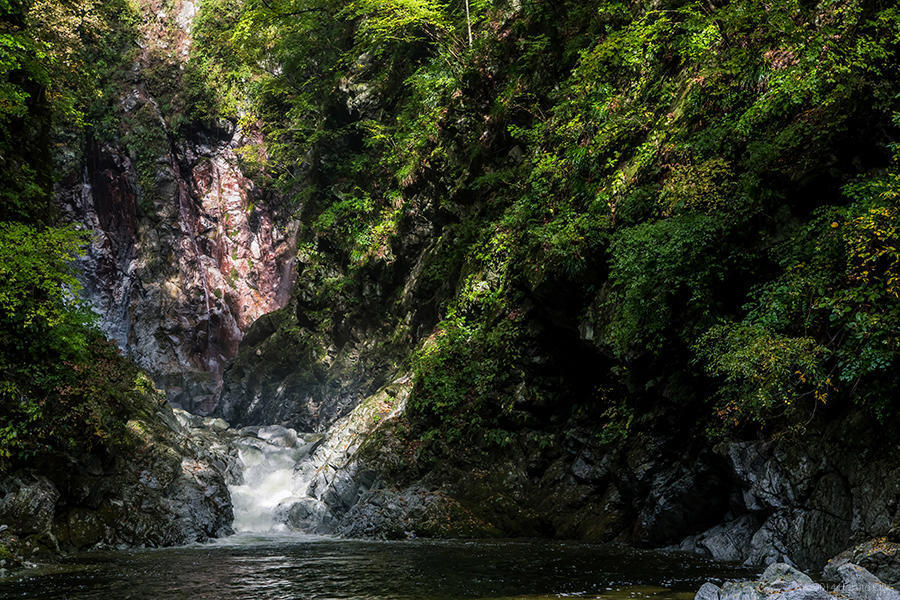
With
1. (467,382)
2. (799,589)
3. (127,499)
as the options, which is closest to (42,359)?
(127,499)

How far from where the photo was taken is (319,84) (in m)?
28.0

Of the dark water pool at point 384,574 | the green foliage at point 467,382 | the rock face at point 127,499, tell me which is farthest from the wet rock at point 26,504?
the green foliage at point 467,382

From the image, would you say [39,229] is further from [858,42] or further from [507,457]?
[858,42]

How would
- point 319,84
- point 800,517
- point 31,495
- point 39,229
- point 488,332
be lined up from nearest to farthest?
1. point 800,517
2. point 31,495
3. point 39,229
4. point 488,332
5. point 319,84

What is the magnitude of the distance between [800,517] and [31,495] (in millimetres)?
12913

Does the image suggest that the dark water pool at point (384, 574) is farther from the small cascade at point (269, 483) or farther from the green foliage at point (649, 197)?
the small cascade at point (269, 483)

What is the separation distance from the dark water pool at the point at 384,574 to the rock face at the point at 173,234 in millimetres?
24661

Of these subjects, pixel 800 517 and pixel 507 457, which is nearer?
pixel 800 517

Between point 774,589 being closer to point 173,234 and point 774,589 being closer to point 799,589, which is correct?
point 799,589

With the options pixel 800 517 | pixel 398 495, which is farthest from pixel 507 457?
pixel 800 517

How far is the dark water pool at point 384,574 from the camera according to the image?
650cm

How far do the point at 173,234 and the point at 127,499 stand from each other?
85.8 ft

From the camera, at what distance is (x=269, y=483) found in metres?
18.6

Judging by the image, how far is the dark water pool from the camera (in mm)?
6500
